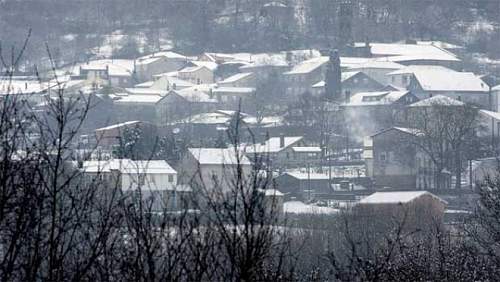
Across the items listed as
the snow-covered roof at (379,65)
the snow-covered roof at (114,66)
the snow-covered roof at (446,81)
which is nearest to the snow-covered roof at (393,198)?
the snow-covered roof at (446,81)

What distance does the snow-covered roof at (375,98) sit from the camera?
4562cm

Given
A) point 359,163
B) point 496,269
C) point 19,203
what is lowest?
point 359,163

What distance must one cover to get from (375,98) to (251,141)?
868cm

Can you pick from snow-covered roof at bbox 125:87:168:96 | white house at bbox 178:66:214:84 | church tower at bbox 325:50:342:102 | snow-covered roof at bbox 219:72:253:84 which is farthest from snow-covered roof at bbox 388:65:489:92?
snow-covered roof at bbox 125:87:168:96

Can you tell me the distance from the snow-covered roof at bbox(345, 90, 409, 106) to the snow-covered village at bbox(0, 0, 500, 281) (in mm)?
122

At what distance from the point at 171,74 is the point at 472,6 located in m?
27.6

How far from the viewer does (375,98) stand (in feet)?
153

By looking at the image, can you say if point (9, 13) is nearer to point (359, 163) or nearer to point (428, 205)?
point (359, 163)

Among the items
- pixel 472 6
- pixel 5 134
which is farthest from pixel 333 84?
pixel 5 134

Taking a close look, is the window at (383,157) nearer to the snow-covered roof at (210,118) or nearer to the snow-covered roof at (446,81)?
the snow-covered roof at (210,118)

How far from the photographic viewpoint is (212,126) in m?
44.4

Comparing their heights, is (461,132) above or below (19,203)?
below

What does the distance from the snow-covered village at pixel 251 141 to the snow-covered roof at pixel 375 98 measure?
122 mm

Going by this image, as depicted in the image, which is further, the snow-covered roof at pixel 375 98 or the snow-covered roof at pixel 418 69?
the snow-covered roof at pixel 418 69
